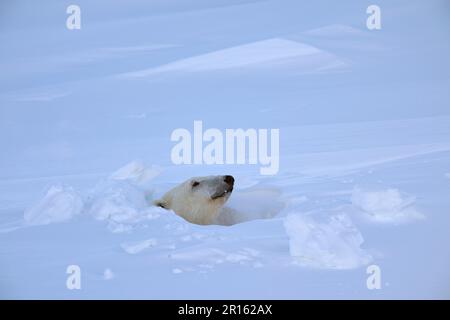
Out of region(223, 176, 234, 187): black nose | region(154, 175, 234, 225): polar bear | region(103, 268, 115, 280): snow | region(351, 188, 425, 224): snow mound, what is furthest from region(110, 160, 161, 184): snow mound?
region(351, 188, 425, 224): snow mound

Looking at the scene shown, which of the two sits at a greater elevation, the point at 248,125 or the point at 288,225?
the point at 248,125

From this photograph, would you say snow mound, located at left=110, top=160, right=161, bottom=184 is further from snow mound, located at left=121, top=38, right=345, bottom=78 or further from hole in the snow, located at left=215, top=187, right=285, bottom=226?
snow mound, located at left=121, top=38, right=345, bottom=78

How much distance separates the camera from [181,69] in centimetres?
404

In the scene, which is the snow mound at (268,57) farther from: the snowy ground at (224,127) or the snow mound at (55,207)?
the snow mound at (55,207)

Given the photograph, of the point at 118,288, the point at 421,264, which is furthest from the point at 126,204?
the point at 421,264

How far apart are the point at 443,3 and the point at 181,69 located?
1208 millimetres

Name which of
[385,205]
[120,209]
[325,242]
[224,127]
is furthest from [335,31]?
[120,209]

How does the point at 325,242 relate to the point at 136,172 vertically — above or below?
below

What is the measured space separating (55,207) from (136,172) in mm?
385

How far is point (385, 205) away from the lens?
3.99 metres

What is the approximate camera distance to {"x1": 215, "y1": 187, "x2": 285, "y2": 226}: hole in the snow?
158 inches

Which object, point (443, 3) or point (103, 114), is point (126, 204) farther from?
point (443, 3)

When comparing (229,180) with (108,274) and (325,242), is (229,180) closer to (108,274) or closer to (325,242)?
(325,242)
